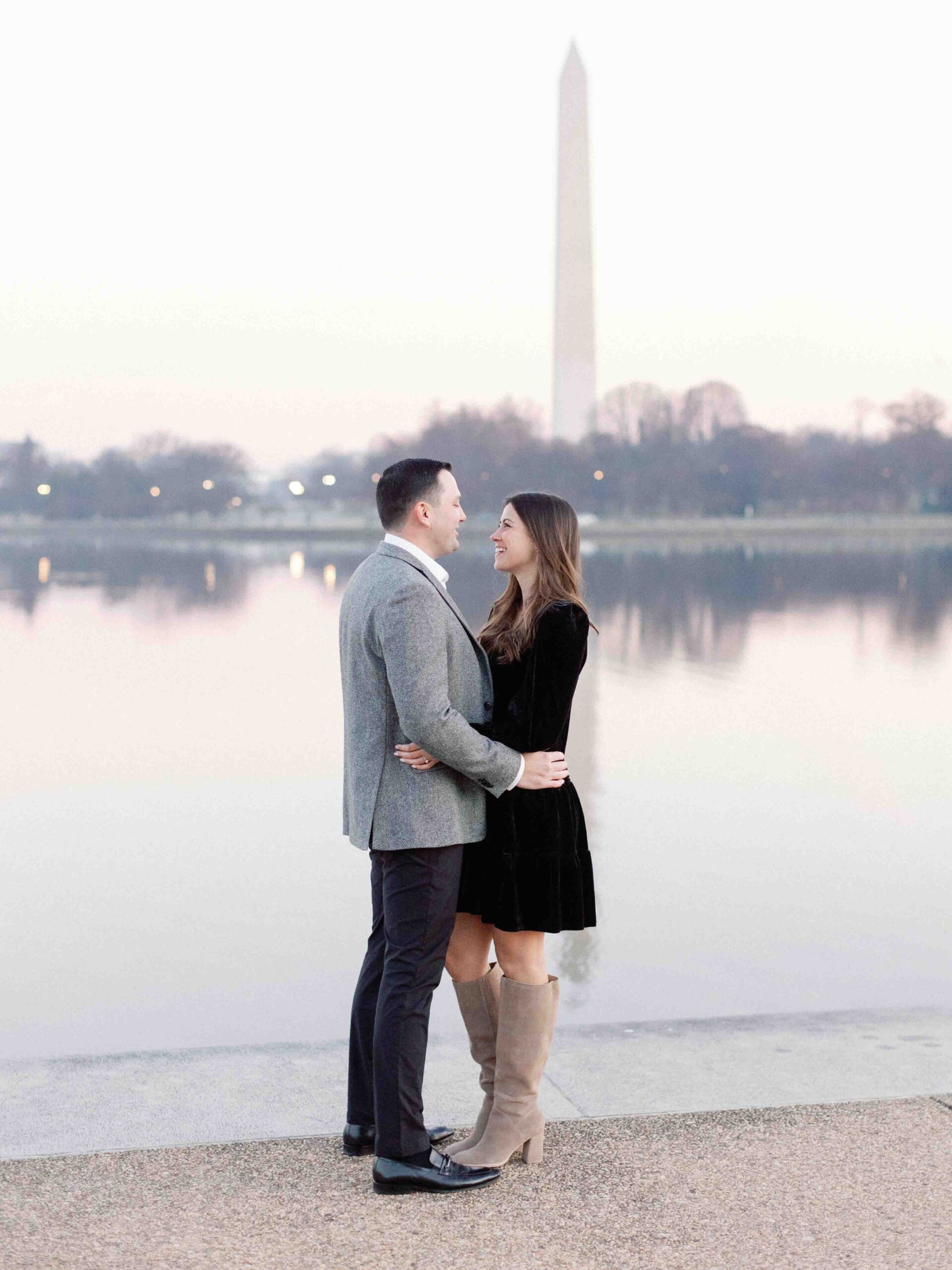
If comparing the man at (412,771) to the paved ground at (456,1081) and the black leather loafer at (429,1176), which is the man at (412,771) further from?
the paved ground at (456,1081)

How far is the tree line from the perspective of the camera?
121 metres

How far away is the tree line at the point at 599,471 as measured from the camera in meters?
121

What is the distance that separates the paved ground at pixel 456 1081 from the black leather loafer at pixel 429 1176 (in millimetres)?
349

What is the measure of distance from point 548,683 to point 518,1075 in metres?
0.99

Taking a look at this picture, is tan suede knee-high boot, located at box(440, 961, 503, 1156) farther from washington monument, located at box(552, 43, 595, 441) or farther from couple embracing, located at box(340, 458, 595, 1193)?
washington monument, located at box(552, 43, 595, 441)

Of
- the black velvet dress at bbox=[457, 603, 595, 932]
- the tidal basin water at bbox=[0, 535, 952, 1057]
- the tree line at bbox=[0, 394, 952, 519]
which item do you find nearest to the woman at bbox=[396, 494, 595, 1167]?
the black velvet dress at bbox=[457, 603, 595, 932]

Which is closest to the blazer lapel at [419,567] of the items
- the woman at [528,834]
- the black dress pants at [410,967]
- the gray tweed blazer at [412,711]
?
the gray tweed blazer at [412,711]

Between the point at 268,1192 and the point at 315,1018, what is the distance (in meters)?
3.09

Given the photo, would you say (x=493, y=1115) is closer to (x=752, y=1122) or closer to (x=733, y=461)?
(x=752, y=1122)

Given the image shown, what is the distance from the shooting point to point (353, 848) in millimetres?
10133

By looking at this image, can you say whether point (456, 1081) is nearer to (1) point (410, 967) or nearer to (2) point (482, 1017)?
(2) point (482, 1017)

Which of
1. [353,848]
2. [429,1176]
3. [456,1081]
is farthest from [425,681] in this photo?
[353,848]

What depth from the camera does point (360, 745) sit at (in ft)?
13.1

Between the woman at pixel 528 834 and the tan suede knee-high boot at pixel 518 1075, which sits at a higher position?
the woman at pixel 528 834
